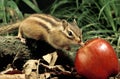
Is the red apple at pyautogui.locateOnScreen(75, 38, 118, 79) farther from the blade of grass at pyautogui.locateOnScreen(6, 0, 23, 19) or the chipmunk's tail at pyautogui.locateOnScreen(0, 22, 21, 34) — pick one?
the blade of grass at pyautogui.locateOnScreen(6, 0, 23, 19)

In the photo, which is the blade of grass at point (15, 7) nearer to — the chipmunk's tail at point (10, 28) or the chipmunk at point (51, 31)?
the chipmunk's tail at point (10, 28)

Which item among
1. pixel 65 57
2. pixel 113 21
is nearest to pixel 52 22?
pixel 65 57

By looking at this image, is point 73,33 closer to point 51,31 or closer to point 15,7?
point 51,31

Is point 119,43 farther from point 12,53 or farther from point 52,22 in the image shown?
point 12,53

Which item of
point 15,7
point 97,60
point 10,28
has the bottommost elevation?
point 97,60

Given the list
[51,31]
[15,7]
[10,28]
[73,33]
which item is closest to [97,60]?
[73,33]

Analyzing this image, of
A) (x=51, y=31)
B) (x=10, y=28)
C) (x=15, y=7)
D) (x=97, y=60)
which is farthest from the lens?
(x=15, y=7)

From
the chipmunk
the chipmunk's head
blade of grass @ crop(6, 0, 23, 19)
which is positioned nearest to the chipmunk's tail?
the chipmunk
